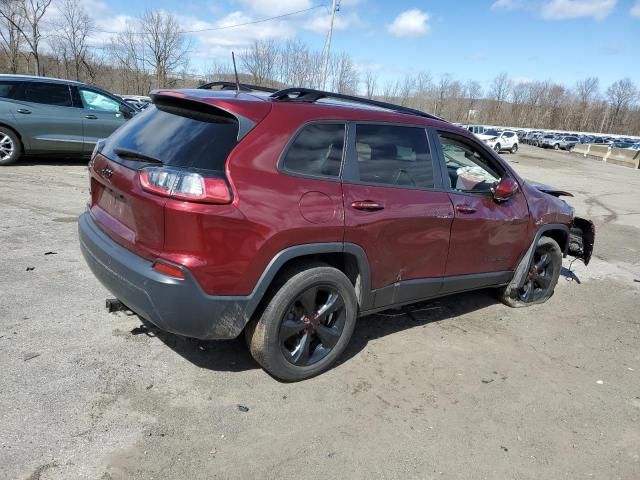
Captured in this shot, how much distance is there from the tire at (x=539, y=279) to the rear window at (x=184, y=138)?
3.40m

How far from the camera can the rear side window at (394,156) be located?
11.2 feet

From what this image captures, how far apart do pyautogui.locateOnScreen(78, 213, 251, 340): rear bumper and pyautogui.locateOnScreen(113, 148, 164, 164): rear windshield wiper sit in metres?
0.55

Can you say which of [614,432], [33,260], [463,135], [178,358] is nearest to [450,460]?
[614,432]

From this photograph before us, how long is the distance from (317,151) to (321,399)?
1594 millimetres

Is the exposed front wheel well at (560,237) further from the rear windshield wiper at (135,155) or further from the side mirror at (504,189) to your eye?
the rear windshield wiper at (135,155)

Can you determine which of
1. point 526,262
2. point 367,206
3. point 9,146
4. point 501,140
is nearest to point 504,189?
point 526,262

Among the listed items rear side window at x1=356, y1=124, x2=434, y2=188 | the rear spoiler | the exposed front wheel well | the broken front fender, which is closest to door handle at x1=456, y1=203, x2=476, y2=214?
rear side window at x1=356, y1=124, x2=434, y2=188

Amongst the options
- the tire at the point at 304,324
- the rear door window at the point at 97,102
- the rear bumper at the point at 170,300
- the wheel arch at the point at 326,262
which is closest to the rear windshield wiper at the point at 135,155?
the rear bumper at the point at 170,300

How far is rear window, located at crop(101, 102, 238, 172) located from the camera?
2.82 metres

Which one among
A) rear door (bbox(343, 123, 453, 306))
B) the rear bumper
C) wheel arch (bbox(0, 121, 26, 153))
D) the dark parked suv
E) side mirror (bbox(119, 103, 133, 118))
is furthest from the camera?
side mirror (bbox(119, 103, 133, 118))

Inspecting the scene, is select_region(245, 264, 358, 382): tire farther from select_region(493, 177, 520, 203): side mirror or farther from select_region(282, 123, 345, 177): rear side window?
select_region(493, 177, 520, 203): side mirror

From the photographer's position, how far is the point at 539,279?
525 centimetres

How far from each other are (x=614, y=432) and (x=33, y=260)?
5166mm

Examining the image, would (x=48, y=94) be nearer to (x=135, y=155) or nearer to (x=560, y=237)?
(x=135, y=155)
